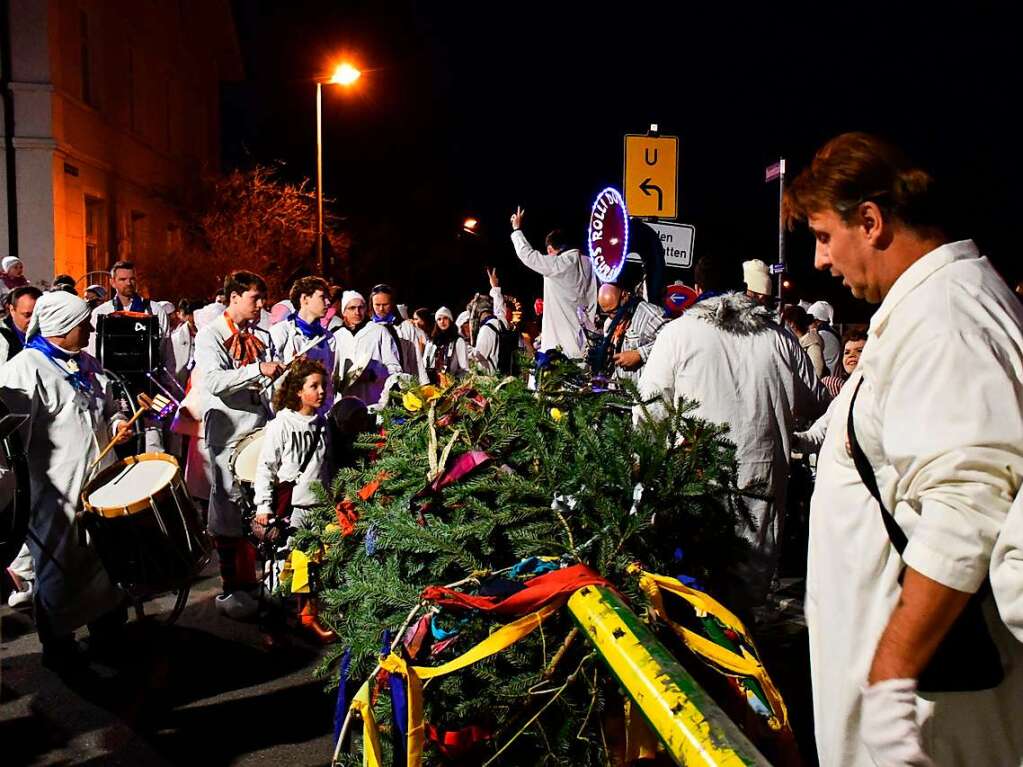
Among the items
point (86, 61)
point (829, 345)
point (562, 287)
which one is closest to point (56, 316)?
point (562, 287)

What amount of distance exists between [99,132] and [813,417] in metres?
22.2

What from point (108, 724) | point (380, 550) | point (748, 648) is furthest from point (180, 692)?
point (748, 648)

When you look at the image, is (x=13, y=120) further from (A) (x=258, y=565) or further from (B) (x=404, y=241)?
(B) (x=404, y=241)

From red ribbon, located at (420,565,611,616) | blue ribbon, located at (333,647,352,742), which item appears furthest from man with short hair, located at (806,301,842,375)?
red ribbon, located at (420,565,611,616)

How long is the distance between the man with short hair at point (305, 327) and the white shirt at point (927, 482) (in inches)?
265

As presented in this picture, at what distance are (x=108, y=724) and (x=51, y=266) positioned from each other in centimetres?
1786

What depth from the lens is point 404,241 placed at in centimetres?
4231

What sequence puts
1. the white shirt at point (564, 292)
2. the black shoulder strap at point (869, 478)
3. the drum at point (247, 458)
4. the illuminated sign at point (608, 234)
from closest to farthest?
the black shoulder strap at point (869, 478)
the drum at point (247, 458)
the illuminated sign at point (608, 234)
the white shirt at point (564, 292)

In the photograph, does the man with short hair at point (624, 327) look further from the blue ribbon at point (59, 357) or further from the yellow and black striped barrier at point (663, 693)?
the yellow and black striped barrier at point (663, 693)

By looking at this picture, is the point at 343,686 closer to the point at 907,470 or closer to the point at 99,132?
the point at 907,470

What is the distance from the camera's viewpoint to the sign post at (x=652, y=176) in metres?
9.80

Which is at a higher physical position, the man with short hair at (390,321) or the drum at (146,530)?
the man with short hair at (390,321)

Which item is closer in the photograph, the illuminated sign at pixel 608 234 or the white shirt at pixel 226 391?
the white shirt at pixel 226 391

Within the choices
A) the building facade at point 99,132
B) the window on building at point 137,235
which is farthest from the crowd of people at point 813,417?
the window on building at point 137,235
